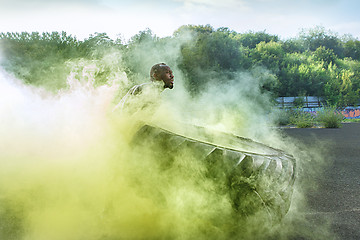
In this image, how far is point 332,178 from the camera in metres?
4.43

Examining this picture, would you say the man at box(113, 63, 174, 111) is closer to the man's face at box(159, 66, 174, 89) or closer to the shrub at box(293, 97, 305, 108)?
the man's face at box(159, 66, 174, 89)

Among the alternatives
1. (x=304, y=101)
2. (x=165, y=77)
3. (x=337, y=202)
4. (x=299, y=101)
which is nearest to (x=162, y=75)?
(x=165, y=77)

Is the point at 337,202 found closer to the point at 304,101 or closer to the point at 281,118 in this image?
the point at 281,118

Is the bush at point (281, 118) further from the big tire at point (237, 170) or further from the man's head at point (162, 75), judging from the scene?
the big tire at point (237, 170)

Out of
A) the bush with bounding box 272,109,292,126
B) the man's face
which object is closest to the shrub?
the bush with bounding box 272,109,292,126

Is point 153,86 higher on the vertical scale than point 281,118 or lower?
higher

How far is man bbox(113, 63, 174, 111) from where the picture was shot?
2.55 meters

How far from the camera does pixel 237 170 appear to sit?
201 centimetres

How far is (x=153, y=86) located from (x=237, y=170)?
3.54ft

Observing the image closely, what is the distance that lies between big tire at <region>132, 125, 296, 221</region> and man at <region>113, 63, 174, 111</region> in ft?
1.50

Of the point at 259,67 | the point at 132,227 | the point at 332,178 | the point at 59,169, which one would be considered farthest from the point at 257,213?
the point at 259,67

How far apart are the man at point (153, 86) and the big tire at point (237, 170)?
0.46m

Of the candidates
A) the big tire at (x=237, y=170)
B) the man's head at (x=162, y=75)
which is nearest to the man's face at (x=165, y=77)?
the man's head at (x=162, y=75)

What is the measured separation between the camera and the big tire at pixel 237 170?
6.58ft
